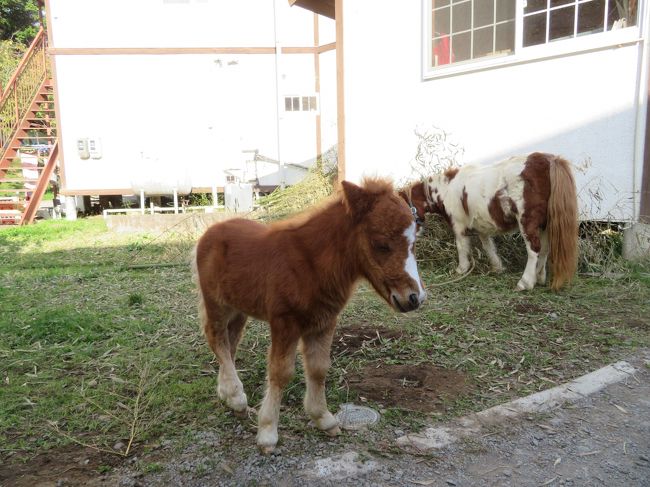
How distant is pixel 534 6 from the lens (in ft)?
21.2

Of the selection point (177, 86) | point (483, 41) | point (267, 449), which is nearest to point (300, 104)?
point (177, 86)

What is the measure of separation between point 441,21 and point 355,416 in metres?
6.69

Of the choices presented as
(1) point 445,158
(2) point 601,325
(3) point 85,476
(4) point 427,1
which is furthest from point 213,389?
(4) point 427,1

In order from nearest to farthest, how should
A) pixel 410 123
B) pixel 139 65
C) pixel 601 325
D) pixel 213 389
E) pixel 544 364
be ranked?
1. pixel 213 389
2. pixel 544 364
3. pixel 601 325
4. pixel 410 123
5. pixel 139 65

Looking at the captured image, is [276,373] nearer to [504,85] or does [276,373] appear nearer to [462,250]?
[462,250]

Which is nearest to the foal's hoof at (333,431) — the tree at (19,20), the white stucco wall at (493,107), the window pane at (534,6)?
the white stucco wall at (493,107)

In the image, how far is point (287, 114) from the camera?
521 inches

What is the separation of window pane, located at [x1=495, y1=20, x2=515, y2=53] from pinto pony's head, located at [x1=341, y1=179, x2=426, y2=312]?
5.67 m

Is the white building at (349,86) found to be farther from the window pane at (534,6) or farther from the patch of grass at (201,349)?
the patch of grass at (201,349)

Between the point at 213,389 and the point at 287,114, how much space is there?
11.1 m

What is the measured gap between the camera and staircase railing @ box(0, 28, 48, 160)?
46.4ft

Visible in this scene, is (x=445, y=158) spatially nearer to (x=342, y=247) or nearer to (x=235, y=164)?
(x=342, y=247)

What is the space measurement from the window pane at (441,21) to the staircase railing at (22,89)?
12.8 m

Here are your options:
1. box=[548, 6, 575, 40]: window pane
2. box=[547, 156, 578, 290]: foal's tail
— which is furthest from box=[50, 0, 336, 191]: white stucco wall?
box=[547, 156, 578, 290]: foal's tail
